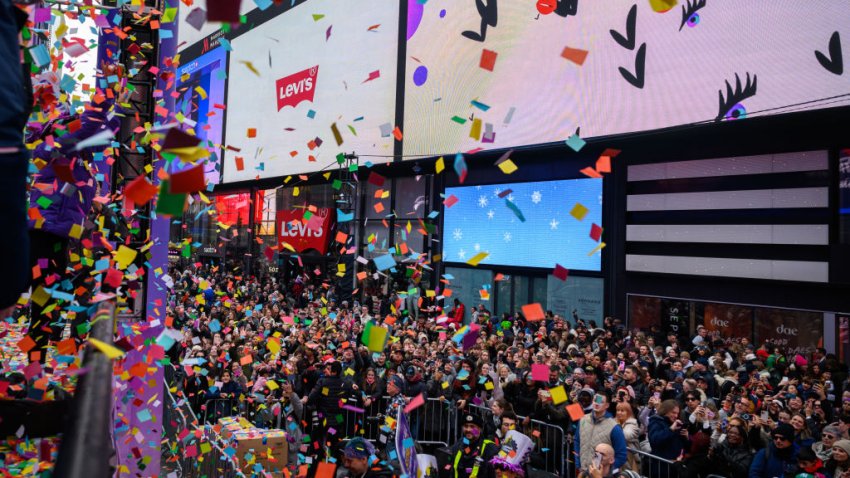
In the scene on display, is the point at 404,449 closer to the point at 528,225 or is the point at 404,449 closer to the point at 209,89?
the point at 528,225

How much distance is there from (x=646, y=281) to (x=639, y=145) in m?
3.96

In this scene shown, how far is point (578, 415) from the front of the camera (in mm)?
8148

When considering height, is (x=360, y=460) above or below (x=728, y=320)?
below

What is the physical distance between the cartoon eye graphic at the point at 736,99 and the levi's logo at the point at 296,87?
20.2 m

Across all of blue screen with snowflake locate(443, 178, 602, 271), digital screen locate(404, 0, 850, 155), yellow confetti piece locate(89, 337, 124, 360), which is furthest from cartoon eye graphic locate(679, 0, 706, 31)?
yellow confetti piece locate(89, 337, 124, 360)

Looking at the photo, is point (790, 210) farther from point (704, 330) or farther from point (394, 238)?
point (394, 238)

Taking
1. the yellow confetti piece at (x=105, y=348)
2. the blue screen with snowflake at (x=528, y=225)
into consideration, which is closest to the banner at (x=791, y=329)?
the blue screen with snowflake at (x=528, y=225)

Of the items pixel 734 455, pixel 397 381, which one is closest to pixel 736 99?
pixel 734 455

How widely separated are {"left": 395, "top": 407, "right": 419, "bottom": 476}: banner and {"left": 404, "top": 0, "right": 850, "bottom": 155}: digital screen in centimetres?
522

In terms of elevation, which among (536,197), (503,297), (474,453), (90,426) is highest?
(536,197)

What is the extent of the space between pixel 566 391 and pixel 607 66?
11674 mm

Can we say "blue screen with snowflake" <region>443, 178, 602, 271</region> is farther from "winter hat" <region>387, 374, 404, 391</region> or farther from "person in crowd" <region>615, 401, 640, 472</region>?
"person in crowd" <region>615, 401, 640, 472</region>

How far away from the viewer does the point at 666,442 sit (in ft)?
25.1

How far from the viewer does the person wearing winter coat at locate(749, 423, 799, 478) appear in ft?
22.7
